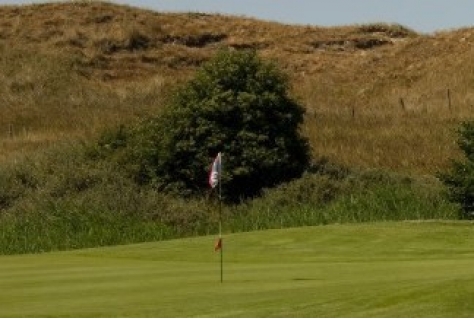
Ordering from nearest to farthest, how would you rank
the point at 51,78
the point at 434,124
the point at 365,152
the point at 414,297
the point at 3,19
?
1. the point at 414,297
2. the point at 365,152
3. the point at 434,124
4. the point at 51,78
5. the point at 3,19

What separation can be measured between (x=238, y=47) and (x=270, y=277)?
53.1 metres

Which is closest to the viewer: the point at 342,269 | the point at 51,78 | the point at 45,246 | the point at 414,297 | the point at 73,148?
the point at 414,297

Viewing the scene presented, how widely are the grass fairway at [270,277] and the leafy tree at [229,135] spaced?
9.72 meters

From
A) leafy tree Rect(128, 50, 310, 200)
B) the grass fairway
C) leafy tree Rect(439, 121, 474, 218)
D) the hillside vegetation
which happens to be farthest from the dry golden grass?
the grass fairway

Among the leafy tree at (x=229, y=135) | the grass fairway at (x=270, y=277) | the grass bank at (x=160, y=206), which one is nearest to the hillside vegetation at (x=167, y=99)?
the grass bank at (x=160, y=206)

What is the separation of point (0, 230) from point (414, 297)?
74.5 ft

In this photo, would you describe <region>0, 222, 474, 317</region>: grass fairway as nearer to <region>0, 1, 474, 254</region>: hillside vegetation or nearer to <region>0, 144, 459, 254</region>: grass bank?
<region>0, 144, 459, 254</region>: grass bank

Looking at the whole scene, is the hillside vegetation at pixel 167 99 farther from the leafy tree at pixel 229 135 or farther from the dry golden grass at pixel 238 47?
the leafy tree at pixel 229 135

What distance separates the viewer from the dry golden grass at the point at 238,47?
154 ft

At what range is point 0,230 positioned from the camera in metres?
32.8

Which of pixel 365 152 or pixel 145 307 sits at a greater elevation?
pixel 145 307

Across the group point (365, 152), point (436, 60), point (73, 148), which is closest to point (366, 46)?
point (436, 60)

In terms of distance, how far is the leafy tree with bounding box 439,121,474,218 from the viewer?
30.6m

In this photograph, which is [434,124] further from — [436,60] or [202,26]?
[202,26]
